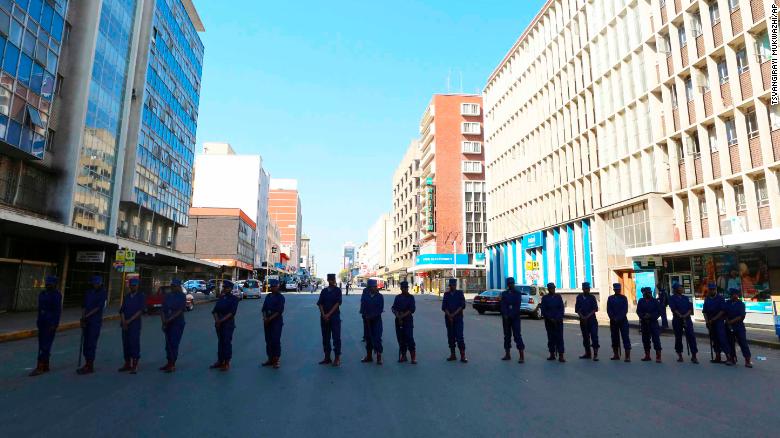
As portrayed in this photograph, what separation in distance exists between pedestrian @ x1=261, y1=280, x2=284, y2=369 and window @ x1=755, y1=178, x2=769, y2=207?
2163 cm

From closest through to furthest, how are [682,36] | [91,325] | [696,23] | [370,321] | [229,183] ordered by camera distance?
[91,325] → [370,321] → [696,23] → [682,36] → [229,183]

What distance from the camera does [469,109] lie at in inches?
3051

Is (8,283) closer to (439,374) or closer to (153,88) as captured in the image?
(153,88)

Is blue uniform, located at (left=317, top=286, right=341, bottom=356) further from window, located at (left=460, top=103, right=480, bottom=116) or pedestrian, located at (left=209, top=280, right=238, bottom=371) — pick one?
window, located at (left=460, top=103, right=480, bottom=116)

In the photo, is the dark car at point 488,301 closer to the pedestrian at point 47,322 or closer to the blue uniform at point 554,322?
the blue uniform at point 554,322

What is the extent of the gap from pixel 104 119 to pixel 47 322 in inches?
1008

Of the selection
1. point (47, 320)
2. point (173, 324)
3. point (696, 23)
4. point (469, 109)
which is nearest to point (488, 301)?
point (696, 23)

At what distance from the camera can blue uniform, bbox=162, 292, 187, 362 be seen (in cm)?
858

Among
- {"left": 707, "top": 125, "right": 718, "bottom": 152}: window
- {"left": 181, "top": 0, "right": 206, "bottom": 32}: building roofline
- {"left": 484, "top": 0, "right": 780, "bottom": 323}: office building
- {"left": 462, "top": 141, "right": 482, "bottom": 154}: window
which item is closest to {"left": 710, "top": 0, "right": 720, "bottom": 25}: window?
{"left": 484, "top": 0, "right": 780, "bottom": 323}: office building

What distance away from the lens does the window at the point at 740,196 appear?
21653 millimetres

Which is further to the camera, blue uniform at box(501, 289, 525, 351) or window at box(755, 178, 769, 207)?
window at box(755, 178, 769, 207)

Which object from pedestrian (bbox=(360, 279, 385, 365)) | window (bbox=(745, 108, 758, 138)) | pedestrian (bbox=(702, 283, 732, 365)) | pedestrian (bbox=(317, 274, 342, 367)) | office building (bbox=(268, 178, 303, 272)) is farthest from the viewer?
office building (bbox=(268, 178, 303, 272))

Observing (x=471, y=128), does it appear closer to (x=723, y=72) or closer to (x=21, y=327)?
(x=723, y=72)

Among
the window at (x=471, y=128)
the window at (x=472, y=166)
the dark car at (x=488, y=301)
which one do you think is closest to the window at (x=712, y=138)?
the dark car at (x=488, y=301)
